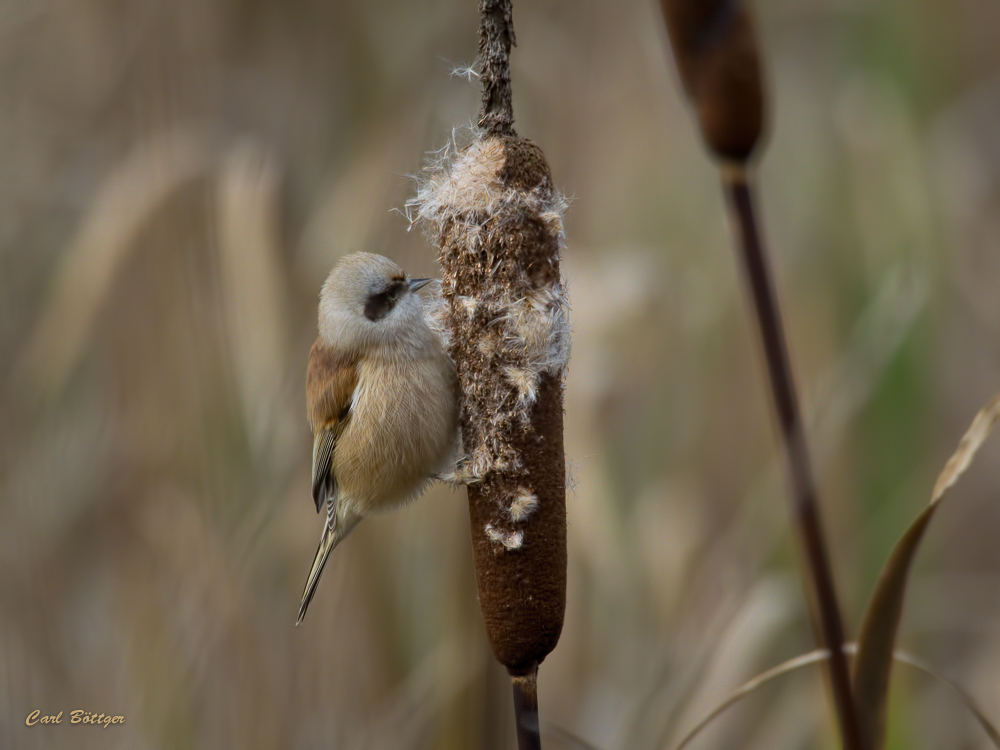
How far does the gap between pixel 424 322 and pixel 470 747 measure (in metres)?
0.87

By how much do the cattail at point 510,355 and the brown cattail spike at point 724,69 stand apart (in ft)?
1.88

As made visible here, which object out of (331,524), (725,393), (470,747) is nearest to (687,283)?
(725,393)

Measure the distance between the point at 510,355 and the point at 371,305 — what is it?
719mm

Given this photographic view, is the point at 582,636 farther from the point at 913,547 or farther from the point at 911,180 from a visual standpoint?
the point at 913,547

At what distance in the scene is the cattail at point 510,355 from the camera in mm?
1102

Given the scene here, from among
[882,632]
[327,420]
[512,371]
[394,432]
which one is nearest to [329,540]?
[327,420]

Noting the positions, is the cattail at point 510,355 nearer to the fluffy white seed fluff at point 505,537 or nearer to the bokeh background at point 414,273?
the fluffy white seed fluff at point 505,537

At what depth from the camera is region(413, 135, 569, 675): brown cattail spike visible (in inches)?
43.6

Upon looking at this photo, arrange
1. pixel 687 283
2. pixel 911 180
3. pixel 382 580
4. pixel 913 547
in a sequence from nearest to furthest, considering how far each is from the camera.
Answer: pixel 913 547
pixel 382 580
pixel 911 180
pixel 687 283

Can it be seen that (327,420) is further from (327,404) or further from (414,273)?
(414,273)

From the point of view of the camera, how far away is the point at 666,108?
3.00 meters

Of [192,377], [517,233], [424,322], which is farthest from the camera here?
[192,377]

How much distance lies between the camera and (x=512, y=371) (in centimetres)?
124
